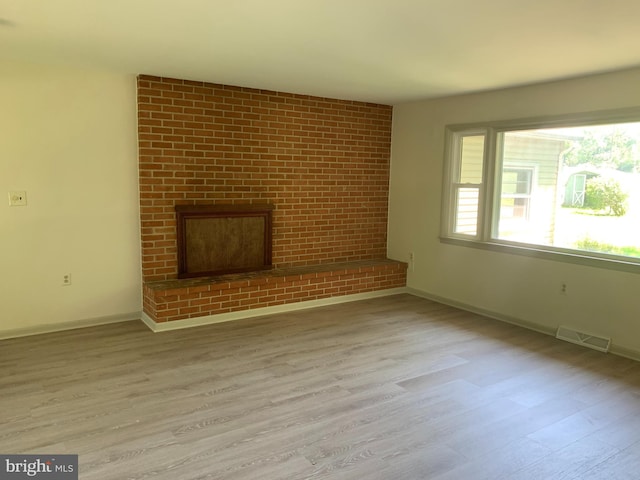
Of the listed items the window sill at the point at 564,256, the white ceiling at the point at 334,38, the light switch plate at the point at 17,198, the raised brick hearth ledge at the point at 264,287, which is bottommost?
the raised brick hearth ledge at the point at 264,287

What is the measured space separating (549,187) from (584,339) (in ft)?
4.59

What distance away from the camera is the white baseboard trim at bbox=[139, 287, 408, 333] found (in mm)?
4336

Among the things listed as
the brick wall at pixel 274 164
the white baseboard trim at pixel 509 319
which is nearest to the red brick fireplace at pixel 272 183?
the brick wall at pixel 274 164

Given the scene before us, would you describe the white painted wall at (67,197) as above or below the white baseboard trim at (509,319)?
above

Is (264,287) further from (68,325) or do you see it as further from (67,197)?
(67,197)

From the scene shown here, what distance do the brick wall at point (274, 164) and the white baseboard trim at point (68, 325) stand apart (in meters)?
0.44

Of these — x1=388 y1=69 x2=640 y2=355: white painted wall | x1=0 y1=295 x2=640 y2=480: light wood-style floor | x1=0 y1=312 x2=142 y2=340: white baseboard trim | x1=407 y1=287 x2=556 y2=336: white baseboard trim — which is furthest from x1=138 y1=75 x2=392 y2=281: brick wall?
x1=0 y1=295 x2=640 y2=480: light wood-style floor

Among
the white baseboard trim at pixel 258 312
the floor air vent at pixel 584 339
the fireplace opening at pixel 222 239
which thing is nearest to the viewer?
the floor air vent at pixel 584 339

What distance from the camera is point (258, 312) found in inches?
190

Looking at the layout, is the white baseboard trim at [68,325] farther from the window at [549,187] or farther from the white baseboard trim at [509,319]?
the window at [549,187]

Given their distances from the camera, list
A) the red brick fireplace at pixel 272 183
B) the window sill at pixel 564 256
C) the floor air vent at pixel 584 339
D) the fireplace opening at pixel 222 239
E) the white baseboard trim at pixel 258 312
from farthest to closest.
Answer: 1. the fireplace opening at pixel 222 239
2. the red brick fireplace at pixel 272 183
3. the white baseboard trim at pixel 258 312
4. the floor air vent at pixel 584 339
5. the window sill at pixel 564 256

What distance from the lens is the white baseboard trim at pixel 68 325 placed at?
4.05 metres

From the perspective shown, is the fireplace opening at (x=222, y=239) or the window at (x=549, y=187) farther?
the fireplace opening at (x=222, y=239)

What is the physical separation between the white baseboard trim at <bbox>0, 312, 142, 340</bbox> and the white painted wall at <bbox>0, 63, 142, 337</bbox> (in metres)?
0.01
